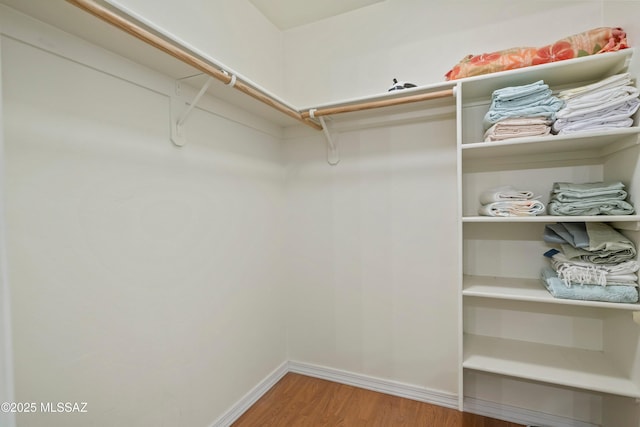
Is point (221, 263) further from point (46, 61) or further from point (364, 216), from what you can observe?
point (46, 61)

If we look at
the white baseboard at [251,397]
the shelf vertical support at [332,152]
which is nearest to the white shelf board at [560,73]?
the shelf vertical support at [332,152]

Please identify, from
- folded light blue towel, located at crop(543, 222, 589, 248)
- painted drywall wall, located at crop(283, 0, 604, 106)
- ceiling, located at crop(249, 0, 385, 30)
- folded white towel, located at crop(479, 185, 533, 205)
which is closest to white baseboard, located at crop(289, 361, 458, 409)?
folded light blue towel, located at crop(543, 222, 589, 248)

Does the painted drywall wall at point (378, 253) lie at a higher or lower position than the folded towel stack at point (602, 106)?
lower

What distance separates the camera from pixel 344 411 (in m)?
1.90

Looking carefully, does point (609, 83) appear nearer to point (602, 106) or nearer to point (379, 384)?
A: point (602, 106)

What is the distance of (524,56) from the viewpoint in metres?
1.46

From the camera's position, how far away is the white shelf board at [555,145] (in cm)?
130

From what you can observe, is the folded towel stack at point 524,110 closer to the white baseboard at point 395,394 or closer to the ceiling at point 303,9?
the ceiling at point 303,9

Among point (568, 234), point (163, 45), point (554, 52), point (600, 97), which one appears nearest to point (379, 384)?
point (568, 234)

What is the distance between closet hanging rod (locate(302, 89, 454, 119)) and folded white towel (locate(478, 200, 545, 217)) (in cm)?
64

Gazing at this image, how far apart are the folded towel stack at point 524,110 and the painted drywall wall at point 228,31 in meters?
1.37

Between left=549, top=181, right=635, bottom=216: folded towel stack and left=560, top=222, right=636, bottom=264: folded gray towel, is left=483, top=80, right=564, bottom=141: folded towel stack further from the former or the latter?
left=560, top=222, right=636, bottom=264: folded gray towel

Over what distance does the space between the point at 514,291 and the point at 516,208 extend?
1.38 feet

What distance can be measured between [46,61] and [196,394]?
63.4 inches
